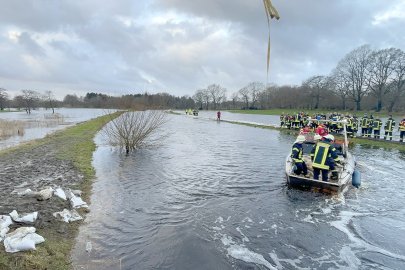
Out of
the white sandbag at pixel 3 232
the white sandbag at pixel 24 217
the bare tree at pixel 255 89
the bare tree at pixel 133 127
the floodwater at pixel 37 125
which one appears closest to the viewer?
the white sandbag at pixel 3 232

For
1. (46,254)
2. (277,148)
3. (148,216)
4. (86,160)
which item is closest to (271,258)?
(148,216)

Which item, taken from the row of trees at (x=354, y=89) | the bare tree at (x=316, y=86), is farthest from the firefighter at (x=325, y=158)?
the bare tree at (x=316, y=86)

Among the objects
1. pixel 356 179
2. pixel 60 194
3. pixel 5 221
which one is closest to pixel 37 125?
pixel 60 194

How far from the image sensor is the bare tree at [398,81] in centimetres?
6203

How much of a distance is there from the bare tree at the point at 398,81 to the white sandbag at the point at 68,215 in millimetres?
70084

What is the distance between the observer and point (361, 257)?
22.7 ft

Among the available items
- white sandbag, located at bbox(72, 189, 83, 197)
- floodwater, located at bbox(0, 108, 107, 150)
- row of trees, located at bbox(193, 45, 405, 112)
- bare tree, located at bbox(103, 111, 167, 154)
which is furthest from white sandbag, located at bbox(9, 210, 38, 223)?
row of trees, located at bbox(193, 45, 405, 112)

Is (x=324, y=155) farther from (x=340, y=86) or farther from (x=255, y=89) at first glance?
(x=255, y=89)

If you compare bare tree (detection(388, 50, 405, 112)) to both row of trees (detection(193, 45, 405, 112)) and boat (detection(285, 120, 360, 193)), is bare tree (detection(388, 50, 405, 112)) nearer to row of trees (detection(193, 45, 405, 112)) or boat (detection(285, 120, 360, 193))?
row of trees (detection(193, 45, 405, 112))

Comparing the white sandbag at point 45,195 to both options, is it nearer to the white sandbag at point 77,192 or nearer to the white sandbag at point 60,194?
the white sandbag at point 60,194

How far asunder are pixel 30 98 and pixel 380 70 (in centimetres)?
11273

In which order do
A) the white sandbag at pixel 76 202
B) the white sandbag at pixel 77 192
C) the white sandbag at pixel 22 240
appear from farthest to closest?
1. the white sandbag at pixel 77 192
2. the white sandbag at pixel 76 202
3. the white sandbag at pixel 22 240

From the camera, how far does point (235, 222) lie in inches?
346

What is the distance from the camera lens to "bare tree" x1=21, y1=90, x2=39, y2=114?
10443cm
